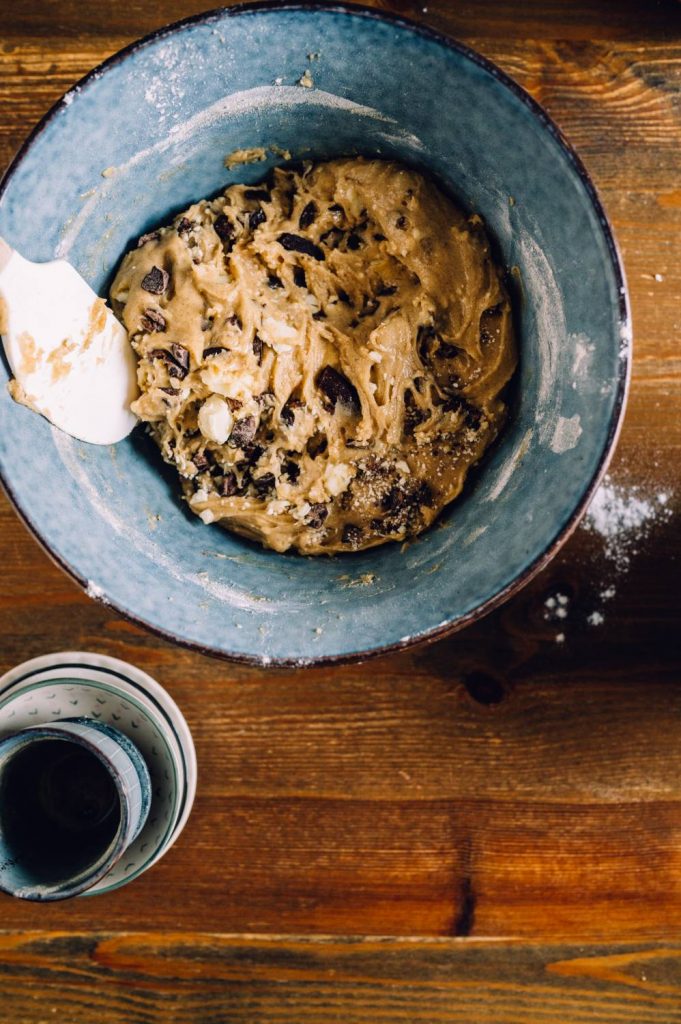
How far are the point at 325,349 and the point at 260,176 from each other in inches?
10.6

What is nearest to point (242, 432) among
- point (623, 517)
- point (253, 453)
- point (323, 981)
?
point (253, 453)

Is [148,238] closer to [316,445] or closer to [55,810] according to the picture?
[316,445]

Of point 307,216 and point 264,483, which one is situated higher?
point 307,216

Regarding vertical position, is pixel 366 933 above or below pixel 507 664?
below

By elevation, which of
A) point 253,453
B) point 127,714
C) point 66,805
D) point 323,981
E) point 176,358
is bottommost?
point 323,981

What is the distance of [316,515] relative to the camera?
1099 mm

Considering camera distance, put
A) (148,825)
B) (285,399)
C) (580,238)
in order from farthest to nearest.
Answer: (148,825), (285,399), (580,238)

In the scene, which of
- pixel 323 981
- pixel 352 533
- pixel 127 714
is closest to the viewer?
pixel 352 533

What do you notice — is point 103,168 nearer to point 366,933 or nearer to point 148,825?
point 148,825

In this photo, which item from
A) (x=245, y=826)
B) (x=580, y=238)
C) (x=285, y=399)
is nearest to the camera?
(x=580, y=238)

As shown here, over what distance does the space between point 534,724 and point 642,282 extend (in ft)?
2.22

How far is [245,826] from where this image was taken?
135 cm

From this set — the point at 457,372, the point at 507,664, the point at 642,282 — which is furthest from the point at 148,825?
the point at 642,282

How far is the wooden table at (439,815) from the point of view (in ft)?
4.28
